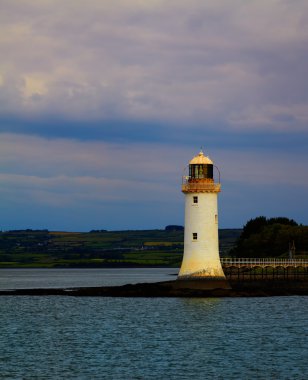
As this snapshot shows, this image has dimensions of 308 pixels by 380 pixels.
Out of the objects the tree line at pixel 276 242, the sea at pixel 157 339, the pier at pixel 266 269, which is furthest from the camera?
the tree line at pixel 276 242

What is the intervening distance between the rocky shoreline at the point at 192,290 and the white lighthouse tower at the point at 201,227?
1.00 meters

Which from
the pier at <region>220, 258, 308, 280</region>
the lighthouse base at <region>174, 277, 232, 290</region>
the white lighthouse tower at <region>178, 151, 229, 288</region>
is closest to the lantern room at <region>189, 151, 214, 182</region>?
the white lighthouse tower at <region>178, 151, 229, 288</region>

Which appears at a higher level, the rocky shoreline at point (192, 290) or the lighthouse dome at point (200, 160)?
the lighthouse dome at point (200, 160)

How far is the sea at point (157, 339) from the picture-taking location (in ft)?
142

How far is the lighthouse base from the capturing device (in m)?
76.8

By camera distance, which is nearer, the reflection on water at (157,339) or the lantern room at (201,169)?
the reflection on water at (157,339)

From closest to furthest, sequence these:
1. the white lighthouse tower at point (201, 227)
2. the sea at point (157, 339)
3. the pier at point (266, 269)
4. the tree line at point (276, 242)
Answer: the sea at point (157, 339)
the white lighthouse tower at point (201, 227)
the pier at point (266, 269)
the tree line at point (276, 242)

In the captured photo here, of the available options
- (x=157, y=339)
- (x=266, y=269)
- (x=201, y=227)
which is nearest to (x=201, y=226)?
(x=201, y=227)

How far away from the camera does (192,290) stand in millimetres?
76938

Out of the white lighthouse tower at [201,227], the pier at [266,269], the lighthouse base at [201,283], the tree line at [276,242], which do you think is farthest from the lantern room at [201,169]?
the tree line at [276,242]

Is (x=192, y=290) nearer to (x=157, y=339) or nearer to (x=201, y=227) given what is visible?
(x=201, y=227)

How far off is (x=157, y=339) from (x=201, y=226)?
22.9m

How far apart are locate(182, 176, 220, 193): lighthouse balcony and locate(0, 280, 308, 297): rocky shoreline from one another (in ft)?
25.4

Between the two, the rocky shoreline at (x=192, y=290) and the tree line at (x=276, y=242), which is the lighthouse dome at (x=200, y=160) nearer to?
the rocky shoreline at (x=192, y=290)
